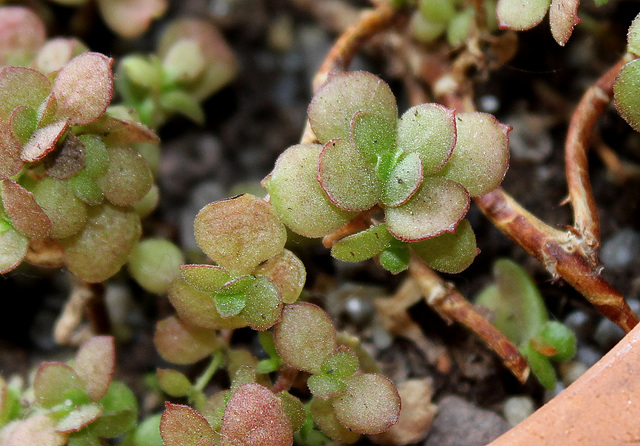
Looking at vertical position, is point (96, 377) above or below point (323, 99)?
below

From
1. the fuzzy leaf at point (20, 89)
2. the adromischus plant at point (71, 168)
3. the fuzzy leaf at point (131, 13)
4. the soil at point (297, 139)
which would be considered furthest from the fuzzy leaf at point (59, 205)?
the fuzzy leaf at point (131, 13)

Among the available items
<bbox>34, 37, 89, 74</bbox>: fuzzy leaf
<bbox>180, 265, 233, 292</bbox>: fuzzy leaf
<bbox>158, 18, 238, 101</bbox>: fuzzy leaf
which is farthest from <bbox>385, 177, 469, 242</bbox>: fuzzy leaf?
<bbox>158, 18, 238, 101</bbox>: fuzzy leaf

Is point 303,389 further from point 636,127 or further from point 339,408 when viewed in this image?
point 636,127

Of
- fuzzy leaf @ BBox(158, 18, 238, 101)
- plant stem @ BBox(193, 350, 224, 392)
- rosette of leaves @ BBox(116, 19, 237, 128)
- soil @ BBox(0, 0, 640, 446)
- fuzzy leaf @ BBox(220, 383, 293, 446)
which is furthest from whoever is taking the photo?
fuzzy leaf @ BBox(158, 18, 238, 101)

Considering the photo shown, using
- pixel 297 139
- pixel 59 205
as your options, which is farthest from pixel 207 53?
pixel 59 205

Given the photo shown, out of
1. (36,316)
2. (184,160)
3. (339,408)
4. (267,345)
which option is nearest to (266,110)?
(184,160)

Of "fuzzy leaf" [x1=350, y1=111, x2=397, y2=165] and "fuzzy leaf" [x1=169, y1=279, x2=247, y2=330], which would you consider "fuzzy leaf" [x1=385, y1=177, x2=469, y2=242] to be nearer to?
"fuzzy leaf" [x1=350, y1=111, x2=397, y2=165]

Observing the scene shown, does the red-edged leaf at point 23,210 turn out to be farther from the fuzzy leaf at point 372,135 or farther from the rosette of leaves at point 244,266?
the fuzzy leaf at point 372,135
